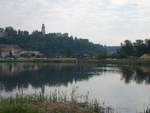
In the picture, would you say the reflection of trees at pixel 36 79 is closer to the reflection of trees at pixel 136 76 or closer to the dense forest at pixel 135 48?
the reflection of trees at pixel 136 76

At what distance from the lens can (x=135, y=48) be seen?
4171 inches

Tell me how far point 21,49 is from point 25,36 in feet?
26.5

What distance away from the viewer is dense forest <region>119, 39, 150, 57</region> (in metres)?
102

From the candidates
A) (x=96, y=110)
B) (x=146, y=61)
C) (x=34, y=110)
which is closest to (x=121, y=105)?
(x=96, y=110)

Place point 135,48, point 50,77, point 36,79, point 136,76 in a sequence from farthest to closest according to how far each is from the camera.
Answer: point 135,48, point 136,76, point 50,77, point 36,79

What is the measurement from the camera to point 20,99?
16375mm

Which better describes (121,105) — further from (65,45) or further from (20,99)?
(65,45)

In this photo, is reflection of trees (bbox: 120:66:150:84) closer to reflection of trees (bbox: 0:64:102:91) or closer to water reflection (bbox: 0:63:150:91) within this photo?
water reflection (bbox: 0:63:150:91)

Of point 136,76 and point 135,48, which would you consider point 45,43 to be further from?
point 136,76

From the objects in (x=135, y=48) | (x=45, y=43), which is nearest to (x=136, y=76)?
(x=135, y=48)

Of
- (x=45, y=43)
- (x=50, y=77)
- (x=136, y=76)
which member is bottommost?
(x=136, y=76)

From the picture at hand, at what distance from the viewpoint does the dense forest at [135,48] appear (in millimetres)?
102062

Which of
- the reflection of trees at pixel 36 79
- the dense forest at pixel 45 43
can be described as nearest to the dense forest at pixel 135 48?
the dense forest at pixel 45 43

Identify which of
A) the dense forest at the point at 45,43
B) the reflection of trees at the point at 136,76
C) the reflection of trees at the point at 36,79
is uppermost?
the dense forest at the point at 45,43
